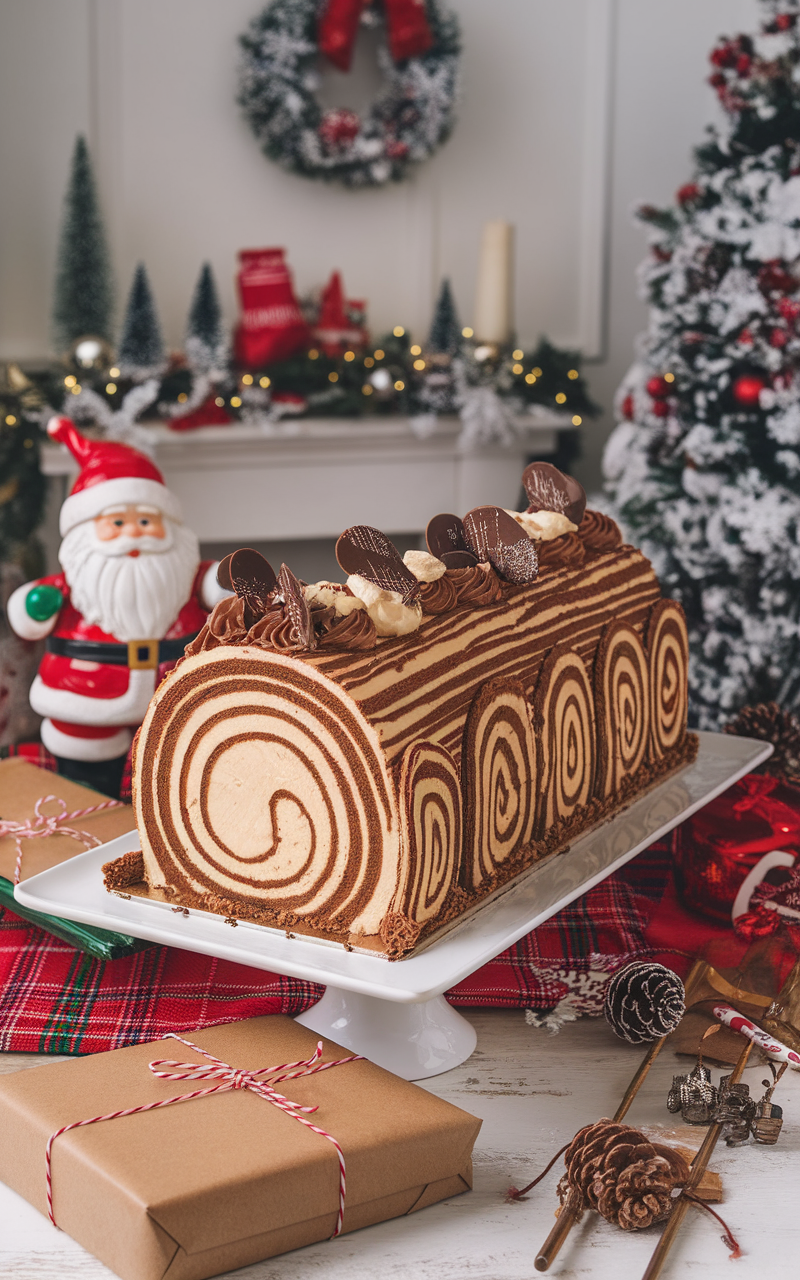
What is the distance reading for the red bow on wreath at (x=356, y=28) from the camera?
3438mm

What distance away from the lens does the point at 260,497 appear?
3.55m

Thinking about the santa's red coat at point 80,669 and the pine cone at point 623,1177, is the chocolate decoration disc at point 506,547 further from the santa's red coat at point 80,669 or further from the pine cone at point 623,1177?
the pine cone at point 623,1177

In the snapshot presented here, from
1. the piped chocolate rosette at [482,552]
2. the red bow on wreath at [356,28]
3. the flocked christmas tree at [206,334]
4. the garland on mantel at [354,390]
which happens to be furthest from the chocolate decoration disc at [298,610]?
the red bow on wreath at [356,28]

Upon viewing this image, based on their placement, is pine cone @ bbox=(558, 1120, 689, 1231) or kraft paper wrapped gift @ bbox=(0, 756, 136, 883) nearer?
pine cone @ bbox=(558, 1120, 689, 1231)

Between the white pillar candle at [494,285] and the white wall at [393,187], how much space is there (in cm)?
39

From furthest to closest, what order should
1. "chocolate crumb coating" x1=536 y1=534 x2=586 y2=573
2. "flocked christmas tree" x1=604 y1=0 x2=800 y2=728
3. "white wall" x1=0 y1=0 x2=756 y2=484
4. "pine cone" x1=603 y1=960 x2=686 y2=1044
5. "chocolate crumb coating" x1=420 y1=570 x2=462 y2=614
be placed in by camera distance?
"white wall" x1=0 y1=0 x2=756 y2=484 < "flocked christmas tree" x1=604 y1=0 x2=800 y2=728 < "chocolate crumb coating" x1=536 y1=534 x2=586 y2=573 < "chocolate crumb coating" x1=420 y1=570 x2=462 y2=614 < "pine cone" x1=603 y1=960 x2=686 y2=1044

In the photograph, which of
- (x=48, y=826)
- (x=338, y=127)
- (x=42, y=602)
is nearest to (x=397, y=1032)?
(x=48, y=826)

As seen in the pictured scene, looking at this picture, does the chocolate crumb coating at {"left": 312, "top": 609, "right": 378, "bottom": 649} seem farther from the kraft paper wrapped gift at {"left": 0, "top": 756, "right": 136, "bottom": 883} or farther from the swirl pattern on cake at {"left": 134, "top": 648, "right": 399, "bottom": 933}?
the kraft paper wrapped gift at {"left": 0, "top": 756, "right": 136, "bottom": 883}

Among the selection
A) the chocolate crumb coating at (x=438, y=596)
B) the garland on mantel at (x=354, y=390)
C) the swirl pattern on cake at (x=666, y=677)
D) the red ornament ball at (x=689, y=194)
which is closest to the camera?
the chocolate crumb coating at (x=438, y=596)

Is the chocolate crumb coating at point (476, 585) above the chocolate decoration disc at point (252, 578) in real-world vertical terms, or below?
below

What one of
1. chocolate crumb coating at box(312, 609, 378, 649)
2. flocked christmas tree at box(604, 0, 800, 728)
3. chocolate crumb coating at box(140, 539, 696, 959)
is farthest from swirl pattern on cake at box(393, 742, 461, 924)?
flocked christmas tree at box(604, 0, 800, 728)

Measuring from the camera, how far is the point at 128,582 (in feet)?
5.98

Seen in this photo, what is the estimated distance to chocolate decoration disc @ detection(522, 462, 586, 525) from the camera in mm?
1757

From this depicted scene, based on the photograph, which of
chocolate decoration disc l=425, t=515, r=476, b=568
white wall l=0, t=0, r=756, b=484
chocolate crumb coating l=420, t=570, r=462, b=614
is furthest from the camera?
white wall l=0, t=0, r=756, b=484
